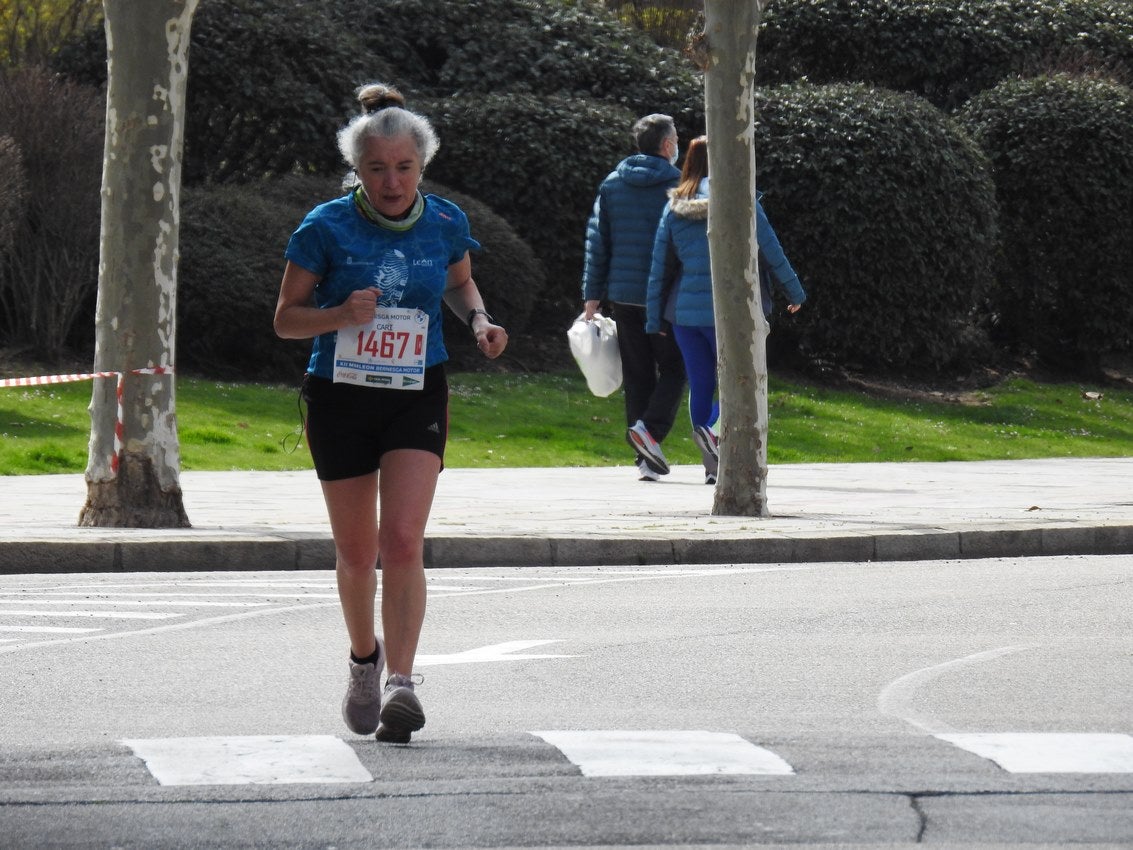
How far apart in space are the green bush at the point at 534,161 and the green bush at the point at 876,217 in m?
1.90

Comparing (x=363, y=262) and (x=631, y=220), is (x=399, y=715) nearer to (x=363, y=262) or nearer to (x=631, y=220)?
(x=363, y=262)

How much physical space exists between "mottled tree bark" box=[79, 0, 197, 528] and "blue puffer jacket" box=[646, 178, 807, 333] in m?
4.09

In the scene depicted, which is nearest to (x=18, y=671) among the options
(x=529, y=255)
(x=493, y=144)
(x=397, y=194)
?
(x=397, y=194)

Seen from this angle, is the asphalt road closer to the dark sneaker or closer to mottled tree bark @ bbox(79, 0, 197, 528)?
mottled tree bark @ bbox(79, 0, 197, 528)

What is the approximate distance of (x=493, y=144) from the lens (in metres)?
22.3

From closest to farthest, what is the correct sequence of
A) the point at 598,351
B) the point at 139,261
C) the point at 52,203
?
the point at 139,261, the point at 598,351, the point at 52,203

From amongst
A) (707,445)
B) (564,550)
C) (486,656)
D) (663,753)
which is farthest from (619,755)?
(707,445)

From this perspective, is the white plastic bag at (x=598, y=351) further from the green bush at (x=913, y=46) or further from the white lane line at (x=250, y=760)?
the green bush at (x=913, y=46)

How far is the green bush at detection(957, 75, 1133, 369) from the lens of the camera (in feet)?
80.1

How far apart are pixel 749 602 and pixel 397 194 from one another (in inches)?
144

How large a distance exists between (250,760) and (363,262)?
1414 mm

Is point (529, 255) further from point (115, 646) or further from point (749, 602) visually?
point (115, 646)

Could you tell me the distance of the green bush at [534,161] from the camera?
22.2 metres

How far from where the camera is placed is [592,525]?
11.3 m
